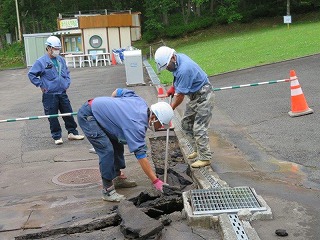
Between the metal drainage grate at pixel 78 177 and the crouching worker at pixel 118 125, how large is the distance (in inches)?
32.7

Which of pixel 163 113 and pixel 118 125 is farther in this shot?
pixel 118 125

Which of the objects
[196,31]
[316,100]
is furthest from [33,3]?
[316,100]

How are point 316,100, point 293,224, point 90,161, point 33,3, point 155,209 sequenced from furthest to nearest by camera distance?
1. point 33,3
2. point 316,100
3. point 90,161
4. point 155,209
5. point 293,224

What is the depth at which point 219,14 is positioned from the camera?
141 ft

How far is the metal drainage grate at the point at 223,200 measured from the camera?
4544 mm

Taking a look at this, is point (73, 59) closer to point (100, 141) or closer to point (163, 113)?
point (100, 141)

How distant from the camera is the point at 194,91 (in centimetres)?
612

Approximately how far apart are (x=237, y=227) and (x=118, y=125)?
1768mm

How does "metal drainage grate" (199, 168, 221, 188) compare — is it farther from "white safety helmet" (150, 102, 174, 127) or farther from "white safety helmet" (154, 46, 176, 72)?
"white safety helmet" (154, 46, 176, 72)

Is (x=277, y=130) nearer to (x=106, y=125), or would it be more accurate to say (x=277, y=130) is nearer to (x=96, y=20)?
(x=106, y=125)

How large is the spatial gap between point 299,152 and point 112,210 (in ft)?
10.7

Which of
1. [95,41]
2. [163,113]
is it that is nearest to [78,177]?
[163,113]

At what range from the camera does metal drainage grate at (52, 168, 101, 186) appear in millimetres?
6347

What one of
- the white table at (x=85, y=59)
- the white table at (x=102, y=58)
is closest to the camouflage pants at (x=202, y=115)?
the white table at (x=85, y=59)
